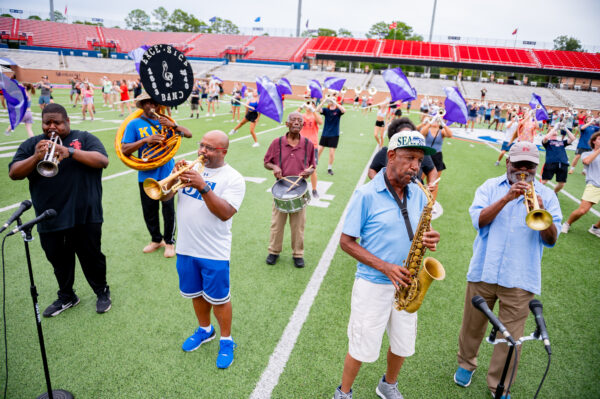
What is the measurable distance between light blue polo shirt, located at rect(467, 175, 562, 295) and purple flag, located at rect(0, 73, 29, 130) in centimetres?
472

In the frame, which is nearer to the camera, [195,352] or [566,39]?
[195,352]

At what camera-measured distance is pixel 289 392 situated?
3.19 m

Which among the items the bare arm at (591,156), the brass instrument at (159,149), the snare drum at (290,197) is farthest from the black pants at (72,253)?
the bare arm at (591,156)

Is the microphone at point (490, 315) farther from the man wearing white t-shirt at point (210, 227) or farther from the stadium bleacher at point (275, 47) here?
the stadium bleacher at point (275, 47)

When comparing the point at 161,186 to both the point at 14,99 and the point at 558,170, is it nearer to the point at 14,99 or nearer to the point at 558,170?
the point at 14,99

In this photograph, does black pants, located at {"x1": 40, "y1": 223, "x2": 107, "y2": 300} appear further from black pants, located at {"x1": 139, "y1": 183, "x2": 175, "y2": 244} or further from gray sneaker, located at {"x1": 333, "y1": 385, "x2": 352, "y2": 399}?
gray sneaker, located at {"x1": 333, "y1": 385, "x2": 352, "y2": 399}

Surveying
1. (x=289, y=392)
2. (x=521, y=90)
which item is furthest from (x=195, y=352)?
(x=521, y=90)

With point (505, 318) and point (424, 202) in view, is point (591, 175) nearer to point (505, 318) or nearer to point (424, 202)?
point (505, 318)

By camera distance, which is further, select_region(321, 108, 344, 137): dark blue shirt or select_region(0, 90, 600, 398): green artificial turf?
select_region(321, 108, 344, 137): dark blue shirt

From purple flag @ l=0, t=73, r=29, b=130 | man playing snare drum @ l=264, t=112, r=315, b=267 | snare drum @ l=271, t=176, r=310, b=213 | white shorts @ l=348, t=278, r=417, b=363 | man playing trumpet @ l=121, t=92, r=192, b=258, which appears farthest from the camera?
man playing snare drum @ l=264, t=112, r=315, b=267

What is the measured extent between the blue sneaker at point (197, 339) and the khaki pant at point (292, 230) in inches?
74.6

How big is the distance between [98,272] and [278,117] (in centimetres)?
393

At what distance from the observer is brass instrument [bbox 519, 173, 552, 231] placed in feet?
8.61

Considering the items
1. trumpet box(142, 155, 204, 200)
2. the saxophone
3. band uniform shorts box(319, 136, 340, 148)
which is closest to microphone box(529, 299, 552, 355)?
the saxophone
